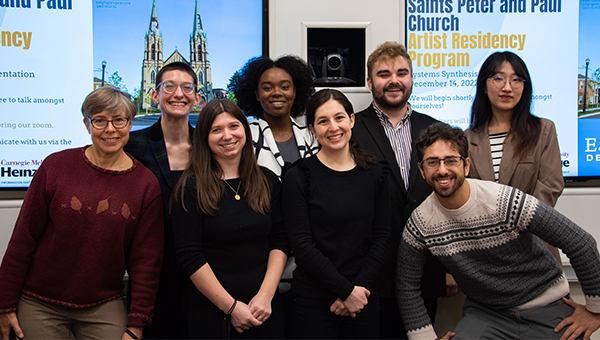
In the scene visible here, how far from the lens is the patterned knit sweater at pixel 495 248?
65.7 inches

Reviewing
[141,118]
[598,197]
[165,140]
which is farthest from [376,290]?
[598,197]

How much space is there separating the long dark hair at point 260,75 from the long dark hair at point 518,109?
3.24 feet

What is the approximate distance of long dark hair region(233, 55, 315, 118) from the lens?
2334 mm

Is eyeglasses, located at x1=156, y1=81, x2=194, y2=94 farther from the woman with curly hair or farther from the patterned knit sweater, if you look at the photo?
the patterned knit sweater

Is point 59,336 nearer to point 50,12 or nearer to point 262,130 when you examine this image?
point 262,130

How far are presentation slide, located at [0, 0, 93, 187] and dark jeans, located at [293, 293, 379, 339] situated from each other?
1877 mm

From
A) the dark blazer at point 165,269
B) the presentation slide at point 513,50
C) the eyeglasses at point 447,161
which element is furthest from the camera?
the presentation slide at point 513,50

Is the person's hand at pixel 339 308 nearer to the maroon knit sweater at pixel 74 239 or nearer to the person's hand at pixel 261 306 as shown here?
the person's hand at pixel 261 306

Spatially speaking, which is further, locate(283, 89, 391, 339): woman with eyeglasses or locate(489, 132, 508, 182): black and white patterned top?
locate(489, 132, 508, 182): black and white patterned top

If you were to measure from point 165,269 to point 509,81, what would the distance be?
205 cm

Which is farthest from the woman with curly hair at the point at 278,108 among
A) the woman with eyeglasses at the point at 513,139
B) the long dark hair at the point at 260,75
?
the woman with eyeglasses at the point at 513,139

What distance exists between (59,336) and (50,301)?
163 millimetres

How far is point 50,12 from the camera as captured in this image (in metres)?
2.54

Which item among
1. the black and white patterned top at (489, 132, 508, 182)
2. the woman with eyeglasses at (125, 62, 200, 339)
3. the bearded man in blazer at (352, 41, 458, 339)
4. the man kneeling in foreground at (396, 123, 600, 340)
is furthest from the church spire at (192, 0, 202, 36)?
the black and white patterned top at (489, 132, 508, 182)
